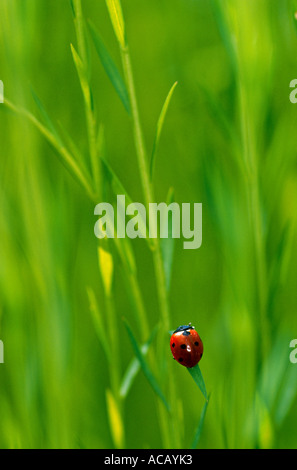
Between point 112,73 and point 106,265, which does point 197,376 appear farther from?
point 112,73

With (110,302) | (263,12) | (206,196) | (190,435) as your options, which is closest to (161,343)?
(110,302)

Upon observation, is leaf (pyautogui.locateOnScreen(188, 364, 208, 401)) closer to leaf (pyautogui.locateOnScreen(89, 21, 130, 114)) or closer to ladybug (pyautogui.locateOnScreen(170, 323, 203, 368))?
ladybug (pyautogui.locateOnScreen(170, 323, 203, 368))

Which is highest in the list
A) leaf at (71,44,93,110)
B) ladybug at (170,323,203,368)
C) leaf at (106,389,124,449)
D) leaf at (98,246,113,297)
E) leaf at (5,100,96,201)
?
leaf at (71,44,93,110)

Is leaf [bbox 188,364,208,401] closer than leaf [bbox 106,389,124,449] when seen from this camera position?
Yes

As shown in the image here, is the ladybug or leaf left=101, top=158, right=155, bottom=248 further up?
leaf left=101, top=158, right=155, bottom=248

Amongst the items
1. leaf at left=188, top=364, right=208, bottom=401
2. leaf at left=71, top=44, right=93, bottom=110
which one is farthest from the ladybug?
leaf at left=71, top=44, right=93, bottom=110

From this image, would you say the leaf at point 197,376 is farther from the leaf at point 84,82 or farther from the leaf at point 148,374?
the leaf at point 84,82

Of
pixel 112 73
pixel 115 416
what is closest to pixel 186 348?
pixel 115 416
